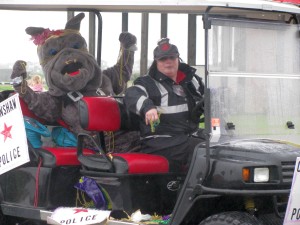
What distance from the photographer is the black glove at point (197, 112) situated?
5.18 m

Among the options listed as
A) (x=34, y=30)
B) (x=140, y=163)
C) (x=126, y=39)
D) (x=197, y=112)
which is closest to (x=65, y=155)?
(x=140, y=163)

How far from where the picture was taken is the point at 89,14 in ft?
21.3

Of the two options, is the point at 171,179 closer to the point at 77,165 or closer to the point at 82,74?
the point at 77,165

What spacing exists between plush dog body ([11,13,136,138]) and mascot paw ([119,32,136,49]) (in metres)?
0.48

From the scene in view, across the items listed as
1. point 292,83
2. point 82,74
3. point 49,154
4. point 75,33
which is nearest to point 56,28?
point 75,33

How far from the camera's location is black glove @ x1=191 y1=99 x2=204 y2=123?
518 centimetres

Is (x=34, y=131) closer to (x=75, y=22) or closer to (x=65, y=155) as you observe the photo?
(x=65, y=155)

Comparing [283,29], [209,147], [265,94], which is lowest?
[209,147]

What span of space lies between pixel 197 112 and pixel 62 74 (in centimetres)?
128

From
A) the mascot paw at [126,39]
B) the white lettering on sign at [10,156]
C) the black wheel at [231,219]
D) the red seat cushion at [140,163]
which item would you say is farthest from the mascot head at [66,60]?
the black wheel at [231,219]

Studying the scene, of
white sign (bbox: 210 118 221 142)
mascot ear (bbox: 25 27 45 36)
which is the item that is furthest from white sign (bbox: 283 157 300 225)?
mascot ear (bbox: 25 27 45 36)

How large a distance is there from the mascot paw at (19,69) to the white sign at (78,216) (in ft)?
3.70

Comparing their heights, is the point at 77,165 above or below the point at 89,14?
below

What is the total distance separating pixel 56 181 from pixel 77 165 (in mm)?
191
